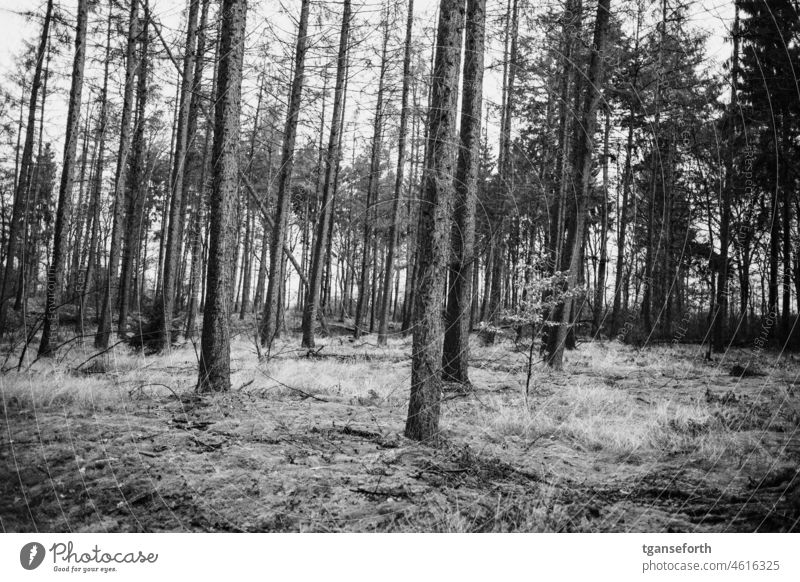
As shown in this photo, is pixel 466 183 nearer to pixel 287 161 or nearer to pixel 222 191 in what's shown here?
pixel 222 191

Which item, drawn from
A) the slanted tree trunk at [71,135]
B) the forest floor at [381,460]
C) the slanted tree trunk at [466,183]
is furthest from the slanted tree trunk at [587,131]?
the slanted tree trunk at [71,135]

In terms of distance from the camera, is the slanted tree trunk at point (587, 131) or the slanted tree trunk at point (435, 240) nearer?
the slanted tree trunk at point (435, 240)

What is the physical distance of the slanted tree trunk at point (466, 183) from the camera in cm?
792

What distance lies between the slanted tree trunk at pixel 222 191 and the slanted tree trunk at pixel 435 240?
3518 mm

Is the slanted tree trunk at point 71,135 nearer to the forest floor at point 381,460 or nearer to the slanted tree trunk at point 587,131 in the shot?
the forest floor at point 381,460

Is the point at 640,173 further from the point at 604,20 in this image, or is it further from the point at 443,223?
the point at 443,223

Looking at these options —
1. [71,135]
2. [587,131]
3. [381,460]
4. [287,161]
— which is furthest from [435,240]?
[71,135]

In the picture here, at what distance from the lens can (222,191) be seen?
689cm

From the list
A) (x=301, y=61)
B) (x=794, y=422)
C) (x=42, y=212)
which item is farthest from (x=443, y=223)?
(x=42, y=212)

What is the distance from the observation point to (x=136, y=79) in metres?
15.4

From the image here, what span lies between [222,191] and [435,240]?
387 centimetres

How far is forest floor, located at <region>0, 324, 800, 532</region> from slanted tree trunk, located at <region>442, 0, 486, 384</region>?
84cm

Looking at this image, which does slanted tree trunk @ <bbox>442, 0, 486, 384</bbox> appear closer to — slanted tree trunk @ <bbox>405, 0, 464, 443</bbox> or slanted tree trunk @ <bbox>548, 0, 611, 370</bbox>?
slanted tree trunk @ <bbox>405, 0, 464, 443</bbox>
